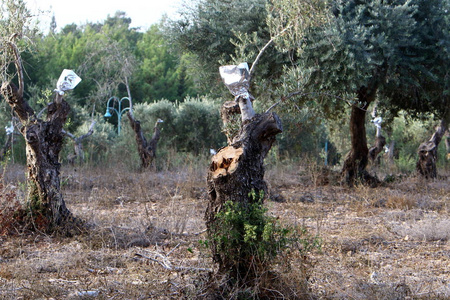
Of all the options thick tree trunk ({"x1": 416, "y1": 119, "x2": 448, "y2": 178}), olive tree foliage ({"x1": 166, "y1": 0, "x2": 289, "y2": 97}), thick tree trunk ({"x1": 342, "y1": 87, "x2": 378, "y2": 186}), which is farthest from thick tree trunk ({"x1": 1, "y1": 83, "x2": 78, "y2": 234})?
thick tree trunk ({"x1": 416, "y1": 119, "x2": 448, "y2": 178})

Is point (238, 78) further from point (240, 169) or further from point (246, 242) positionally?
point (246, 242)

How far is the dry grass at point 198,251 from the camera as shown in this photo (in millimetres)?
3844

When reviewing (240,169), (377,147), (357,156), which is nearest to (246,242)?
(240,169)

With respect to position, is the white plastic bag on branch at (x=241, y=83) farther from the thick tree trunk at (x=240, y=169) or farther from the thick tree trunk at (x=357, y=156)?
the thick tree trunk at (x=357, y=156)

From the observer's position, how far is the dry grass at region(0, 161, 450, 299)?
12.6 feet

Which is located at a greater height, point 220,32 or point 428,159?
point 220,32

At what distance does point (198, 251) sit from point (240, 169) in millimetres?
1867

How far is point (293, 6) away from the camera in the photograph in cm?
543

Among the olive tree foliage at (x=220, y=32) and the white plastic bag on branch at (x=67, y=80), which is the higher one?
the olive tree foliage at (x=220, y=32)

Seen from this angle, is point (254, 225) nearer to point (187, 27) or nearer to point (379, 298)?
point (379, 298)

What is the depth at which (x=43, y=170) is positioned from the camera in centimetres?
601

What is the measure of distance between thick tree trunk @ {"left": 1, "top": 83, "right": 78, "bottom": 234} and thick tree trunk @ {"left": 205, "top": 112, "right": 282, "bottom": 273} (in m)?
2.80

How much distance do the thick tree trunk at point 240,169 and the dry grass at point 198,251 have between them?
0.25 metres

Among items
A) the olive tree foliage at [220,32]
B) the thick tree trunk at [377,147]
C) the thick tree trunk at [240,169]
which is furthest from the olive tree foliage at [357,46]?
the thick tree trunk at [240,169]
